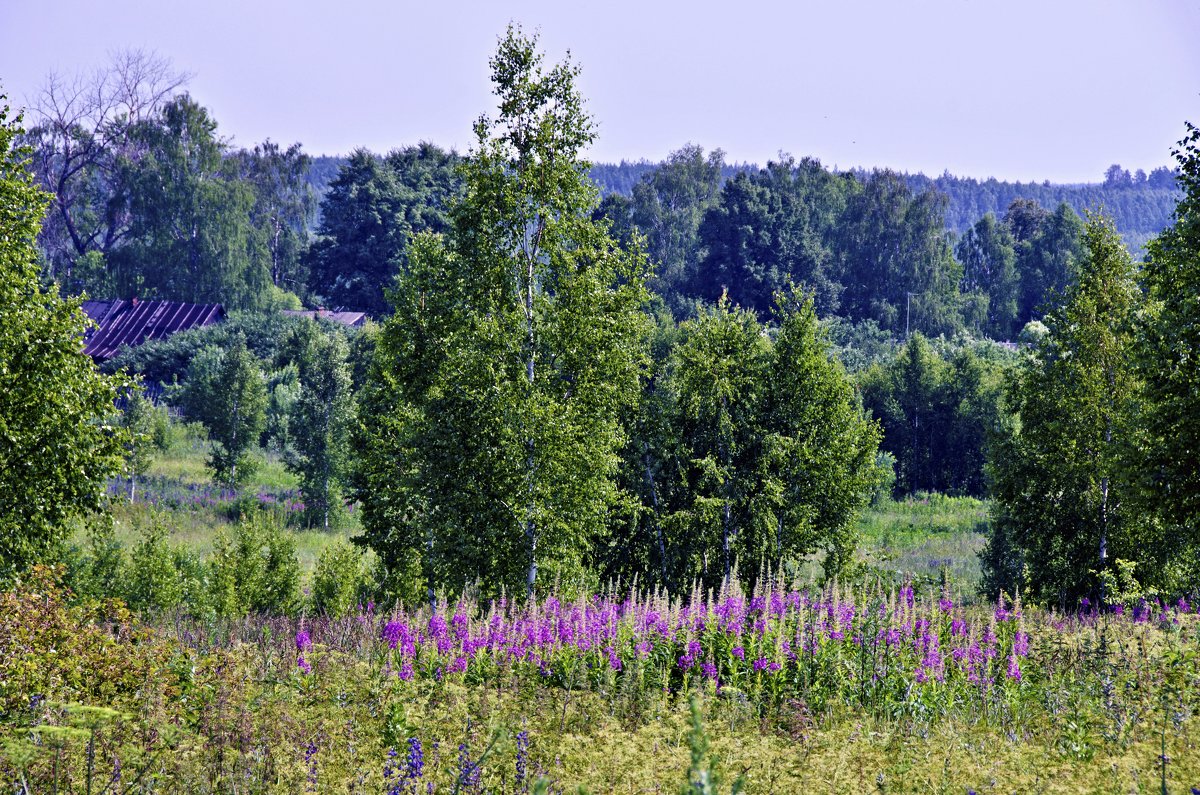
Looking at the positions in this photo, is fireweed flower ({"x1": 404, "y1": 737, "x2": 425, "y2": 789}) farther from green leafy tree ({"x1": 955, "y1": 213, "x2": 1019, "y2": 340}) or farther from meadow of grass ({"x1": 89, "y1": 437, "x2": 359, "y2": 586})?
green leafy tree ({"x1": 955, "y1": 213, "x2": 1019, "y2": 340})

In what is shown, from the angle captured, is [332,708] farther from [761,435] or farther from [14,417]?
[761,435]

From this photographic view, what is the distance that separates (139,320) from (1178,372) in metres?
68.4

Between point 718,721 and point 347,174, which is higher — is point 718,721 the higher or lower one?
the lower one

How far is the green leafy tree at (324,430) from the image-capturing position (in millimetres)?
34375

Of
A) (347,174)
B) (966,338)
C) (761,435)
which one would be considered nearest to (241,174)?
(347,174)

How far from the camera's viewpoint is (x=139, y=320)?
69438 millimetres

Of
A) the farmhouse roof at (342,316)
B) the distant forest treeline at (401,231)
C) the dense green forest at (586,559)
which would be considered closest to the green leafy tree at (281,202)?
the distant forest treeline at (401,231)

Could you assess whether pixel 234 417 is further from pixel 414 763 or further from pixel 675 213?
pixel 675 213

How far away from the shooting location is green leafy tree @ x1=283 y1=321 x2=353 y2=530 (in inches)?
1353

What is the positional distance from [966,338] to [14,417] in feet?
234

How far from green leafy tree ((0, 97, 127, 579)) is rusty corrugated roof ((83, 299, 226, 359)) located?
57.4m

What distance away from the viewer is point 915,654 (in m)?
8.97

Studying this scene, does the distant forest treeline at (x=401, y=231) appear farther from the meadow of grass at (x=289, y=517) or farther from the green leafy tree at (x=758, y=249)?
the meadow of grass at (x=289, y=517)

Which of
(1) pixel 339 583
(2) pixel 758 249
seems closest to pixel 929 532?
(1) pixel 339 583
